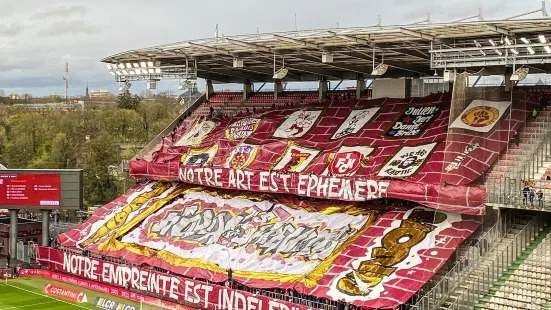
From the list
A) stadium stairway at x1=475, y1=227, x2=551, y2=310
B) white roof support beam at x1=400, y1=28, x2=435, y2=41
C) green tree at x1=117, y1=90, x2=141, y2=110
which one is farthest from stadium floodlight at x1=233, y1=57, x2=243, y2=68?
green tree at x1=117, y1=90, x2=141, y2=110

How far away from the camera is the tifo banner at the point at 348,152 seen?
88.3 feet

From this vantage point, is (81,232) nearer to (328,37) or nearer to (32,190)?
(32,190)

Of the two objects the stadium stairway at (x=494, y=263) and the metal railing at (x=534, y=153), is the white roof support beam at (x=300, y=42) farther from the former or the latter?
the stadium stairway at (x=494, y=263)

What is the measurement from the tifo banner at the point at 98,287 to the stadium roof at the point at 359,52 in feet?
35.9

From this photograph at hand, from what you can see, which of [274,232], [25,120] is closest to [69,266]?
[274,232]

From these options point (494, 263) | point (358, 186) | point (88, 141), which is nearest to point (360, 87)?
point (358, 186)

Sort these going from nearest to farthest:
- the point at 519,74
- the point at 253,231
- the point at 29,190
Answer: the point at 519,74 < the point at 253,231 < the point at 29,190

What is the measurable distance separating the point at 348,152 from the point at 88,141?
46.1 m

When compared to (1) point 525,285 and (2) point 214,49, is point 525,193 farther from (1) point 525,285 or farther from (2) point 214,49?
(2) point 214,49

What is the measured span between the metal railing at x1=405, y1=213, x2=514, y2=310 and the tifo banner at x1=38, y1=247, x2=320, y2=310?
397cm

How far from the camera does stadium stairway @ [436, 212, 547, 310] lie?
2383 centimetres

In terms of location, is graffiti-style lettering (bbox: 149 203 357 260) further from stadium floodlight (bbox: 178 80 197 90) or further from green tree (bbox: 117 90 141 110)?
green tree (bbox: 117 90 141 110)

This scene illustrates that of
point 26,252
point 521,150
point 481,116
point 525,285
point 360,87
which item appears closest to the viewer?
point 525,285

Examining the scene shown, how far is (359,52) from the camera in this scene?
31.3 meters
